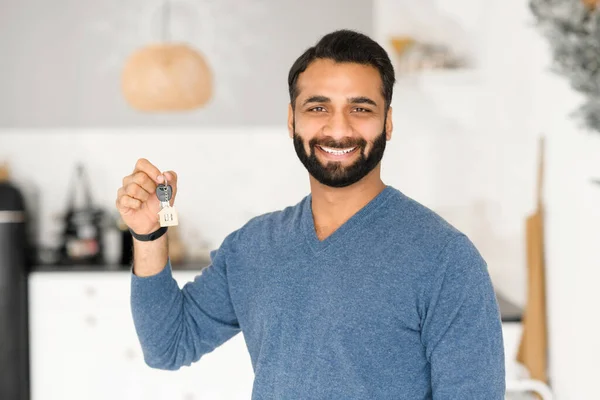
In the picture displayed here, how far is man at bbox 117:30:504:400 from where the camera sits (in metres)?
1.30

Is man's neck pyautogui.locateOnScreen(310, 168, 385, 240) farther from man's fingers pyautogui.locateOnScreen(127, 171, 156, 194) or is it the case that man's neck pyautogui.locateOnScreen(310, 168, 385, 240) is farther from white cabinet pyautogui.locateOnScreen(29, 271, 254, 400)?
white cabinet pyautogui.locateOnScreen(29, 271, 254, 400)

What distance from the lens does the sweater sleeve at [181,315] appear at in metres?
1.52

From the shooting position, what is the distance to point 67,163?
426 cm

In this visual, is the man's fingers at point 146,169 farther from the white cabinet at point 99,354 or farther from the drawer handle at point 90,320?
the drawer handle at point 90,320

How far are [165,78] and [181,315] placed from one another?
1.84 metres

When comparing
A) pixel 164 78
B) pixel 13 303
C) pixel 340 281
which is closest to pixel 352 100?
pixel 340 281

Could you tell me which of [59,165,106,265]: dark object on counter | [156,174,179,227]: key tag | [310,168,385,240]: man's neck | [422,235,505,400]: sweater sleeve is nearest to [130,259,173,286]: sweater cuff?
[156,174,179,227]: key tag

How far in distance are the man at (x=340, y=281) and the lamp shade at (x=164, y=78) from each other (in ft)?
5.85

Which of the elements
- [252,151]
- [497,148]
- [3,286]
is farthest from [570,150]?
[3,286]

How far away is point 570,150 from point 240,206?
207 centimetres

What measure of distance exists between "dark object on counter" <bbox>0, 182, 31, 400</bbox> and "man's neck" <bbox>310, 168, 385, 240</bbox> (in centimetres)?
264

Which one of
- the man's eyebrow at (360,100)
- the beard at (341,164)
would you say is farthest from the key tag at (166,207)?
the man's eyebrow at (360,100)

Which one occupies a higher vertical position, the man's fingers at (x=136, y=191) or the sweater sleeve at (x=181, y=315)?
the man's fingers at (x=136, y=191)

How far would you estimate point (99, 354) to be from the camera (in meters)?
3.82
